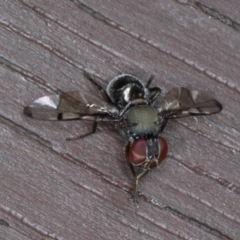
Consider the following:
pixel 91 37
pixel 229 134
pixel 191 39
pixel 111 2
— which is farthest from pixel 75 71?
pixel 229 134

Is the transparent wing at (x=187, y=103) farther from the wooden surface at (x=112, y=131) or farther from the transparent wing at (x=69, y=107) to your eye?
the transparent wing at (x=69, y=107)

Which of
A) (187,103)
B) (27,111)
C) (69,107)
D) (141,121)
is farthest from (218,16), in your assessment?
(27,111)

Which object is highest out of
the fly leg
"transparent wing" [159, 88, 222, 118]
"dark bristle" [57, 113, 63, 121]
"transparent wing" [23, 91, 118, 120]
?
"transparent wing" [159, 88, 222, 118]

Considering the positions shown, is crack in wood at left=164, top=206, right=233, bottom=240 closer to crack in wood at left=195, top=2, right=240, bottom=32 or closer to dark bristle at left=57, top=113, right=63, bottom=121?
dark bristle at left=57, top=113, right=63, bottom=121

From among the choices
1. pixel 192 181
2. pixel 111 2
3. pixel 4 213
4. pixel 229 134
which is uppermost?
pixel 111 2

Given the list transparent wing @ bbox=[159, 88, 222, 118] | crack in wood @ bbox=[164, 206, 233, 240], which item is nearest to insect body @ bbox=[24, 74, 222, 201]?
transparent wing @ bbox=[159, 88, 222, 118]

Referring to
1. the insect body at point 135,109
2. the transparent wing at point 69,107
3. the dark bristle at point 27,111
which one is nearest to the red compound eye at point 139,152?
the insect body at point 135,109

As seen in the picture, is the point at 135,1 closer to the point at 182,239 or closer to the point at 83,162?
the point at 83,162

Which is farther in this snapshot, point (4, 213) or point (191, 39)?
point (191, 39)
